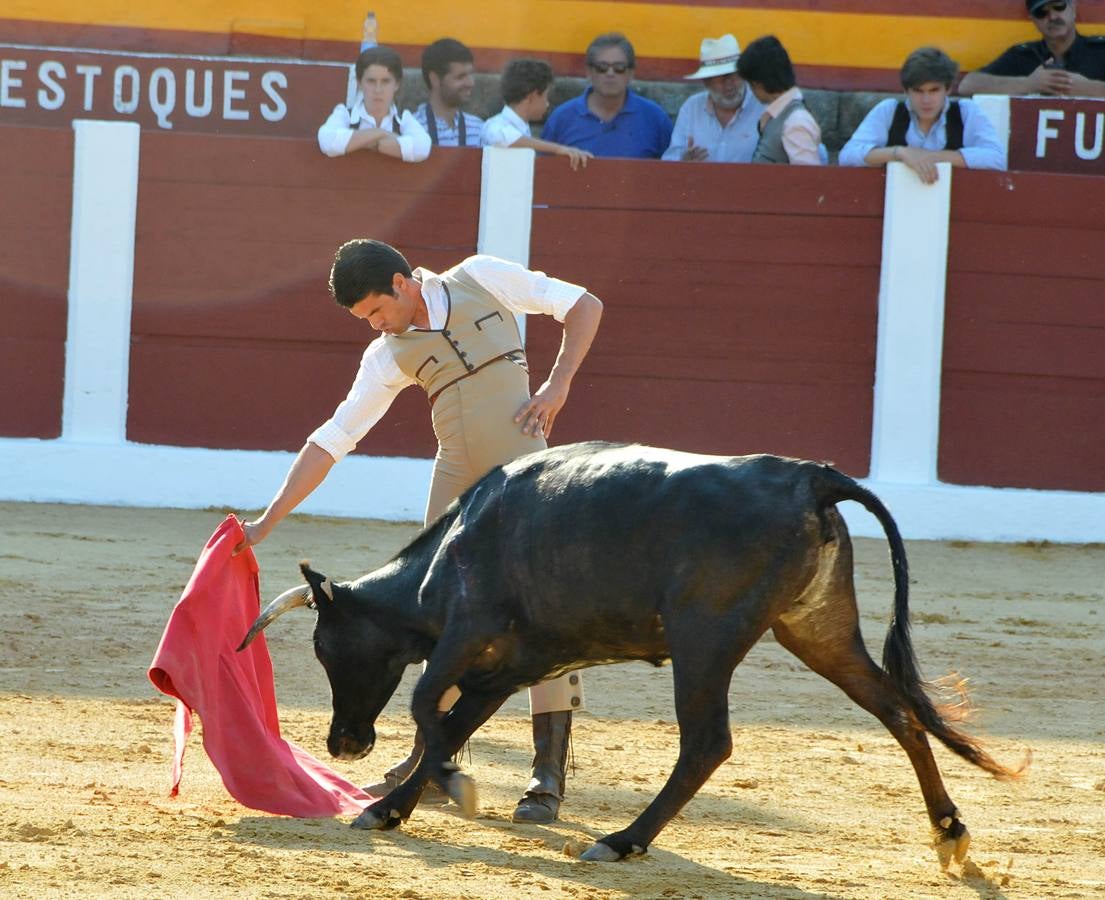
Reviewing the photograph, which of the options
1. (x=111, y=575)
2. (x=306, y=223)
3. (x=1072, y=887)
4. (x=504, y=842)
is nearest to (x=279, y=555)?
(x=111, y=575)

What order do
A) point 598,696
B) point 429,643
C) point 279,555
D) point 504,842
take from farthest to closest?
point 279,555 → point 598,696 → point 429,643 → point 504,842

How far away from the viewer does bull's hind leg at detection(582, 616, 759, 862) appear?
3.14 m

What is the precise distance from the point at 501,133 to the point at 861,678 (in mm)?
5180

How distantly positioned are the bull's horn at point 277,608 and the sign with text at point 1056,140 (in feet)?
18.4

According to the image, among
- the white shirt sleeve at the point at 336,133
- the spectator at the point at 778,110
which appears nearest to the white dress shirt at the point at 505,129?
the white shirt sleeve at the point at 336,133

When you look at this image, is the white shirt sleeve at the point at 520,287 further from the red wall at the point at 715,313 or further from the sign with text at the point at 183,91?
the sign with text at the point at 183,91

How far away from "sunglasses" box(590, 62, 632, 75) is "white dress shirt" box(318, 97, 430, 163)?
2.79 feet

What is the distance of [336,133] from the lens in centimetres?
805

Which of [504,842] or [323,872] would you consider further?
[504,842]

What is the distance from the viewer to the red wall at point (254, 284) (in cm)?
821

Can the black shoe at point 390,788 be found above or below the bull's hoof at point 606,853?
below

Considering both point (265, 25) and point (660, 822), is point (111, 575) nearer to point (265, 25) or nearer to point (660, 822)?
point (660, 822)

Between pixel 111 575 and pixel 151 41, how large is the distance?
4315mm

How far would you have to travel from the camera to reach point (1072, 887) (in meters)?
3.10
